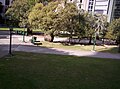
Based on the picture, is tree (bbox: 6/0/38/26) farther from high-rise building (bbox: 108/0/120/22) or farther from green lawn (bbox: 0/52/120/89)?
high-rise building (bbox: 108/0/120/22)

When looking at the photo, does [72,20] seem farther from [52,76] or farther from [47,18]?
[52,76]

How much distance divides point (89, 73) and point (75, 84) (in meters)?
3.34

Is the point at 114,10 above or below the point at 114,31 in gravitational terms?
above

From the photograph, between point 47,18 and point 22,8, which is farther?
point 22,8

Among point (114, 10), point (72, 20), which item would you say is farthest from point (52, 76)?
point (114, 10)

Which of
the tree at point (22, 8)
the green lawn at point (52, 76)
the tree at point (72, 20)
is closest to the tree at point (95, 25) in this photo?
the tree at point (72, 20)

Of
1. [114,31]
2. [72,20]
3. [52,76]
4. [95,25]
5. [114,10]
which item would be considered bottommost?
[52,76]

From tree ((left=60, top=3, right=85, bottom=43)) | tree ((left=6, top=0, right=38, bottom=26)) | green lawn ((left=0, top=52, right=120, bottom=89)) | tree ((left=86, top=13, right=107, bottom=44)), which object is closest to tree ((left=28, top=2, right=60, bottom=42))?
tree ((left=60, top=3, right=85, bottom=43))

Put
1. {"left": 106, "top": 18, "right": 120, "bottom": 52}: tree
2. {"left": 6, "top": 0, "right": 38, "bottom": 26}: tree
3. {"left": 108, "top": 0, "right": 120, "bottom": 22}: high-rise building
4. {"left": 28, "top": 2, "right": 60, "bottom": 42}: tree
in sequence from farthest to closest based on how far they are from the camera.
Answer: {"left": 108, "top": 0, "right": 120, "bottom": 22}: high-rise building
{"left": 6, "top": 0, "right": 38, "bottom": 26}: tree
{"left": 106, "top": 18, "right": 120, "bottom": 52}: tree
{"left": 28, "top": 2, "right": 60, "bottom": 42}: tree

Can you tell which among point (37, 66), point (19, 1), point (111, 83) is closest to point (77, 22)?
point (19, 1)

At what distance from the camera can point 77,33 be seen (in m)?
32.9

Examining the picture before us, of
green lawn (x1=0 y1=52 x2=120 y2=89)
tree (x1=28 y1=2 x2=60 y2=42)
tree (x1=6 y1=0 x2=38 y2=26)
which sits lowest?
green lawn (x1=0 y1=52 x2=120 y2=89)

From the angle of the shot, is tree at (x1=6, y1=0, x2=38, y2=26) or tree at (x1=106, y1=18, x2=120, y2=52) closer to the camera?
tree at (x1=106, y1=18, x2=120, y2=52)

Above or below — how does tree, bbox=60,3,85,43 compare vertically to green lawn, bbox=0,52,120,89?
above
